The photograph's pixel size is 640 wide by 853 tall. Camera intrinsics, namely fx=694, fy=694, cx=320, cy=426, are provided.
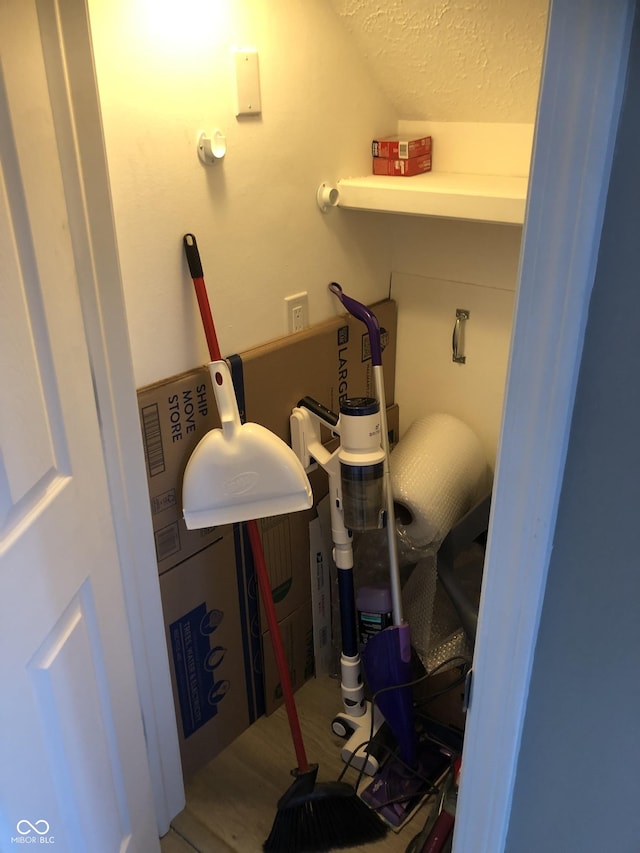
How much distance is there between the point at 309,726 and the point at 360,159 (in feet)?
5.00

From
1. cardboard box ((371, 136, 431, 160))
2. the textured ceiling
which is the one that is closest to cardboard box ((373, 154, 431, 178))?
cardboard box ((371, 136, 431, 160))

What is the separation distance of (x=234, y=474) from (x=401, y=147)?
891 mm

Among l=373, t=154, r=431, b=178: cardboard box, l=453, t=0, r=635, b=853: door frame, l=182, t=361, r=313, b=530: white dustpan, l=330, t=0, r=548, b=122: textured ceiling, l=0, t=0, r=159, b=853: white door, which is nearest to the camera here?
l=453, t=0, r=635, b=853: door frame

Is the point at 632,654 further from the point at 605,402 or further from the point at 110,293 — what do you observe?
the point at 110,293

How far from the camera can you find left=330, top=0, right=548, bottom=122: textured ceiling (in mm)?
1344

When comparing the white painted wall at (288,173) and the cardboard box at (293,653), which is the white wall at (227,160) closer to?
the white painted wall at (288,173)

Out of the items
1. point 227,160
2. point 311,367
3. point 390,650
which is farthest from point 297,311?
point 390,650

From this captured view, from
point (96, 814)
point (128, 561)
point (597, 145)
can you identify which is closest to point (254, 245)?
point (128, 561)

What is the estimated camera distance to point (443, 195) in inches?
61.0

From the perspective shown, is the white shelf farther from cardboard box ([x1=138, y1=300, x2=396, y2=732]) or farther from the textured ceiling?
cardboard box ([x1=138, y1=300, x2=396, y2=732])

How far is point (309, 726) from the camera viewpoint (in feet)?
6.36

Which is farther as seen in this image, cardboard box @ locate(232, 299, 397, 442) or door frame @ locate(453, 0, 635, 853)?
cardboard box @ locate(232, 299, 397, 442)

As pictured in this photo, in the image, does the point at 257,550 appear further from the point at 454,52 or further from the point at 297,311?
the point at 454,52

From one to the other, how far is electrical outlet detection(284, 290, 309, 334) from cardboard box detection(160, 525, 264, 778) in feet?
1.72
